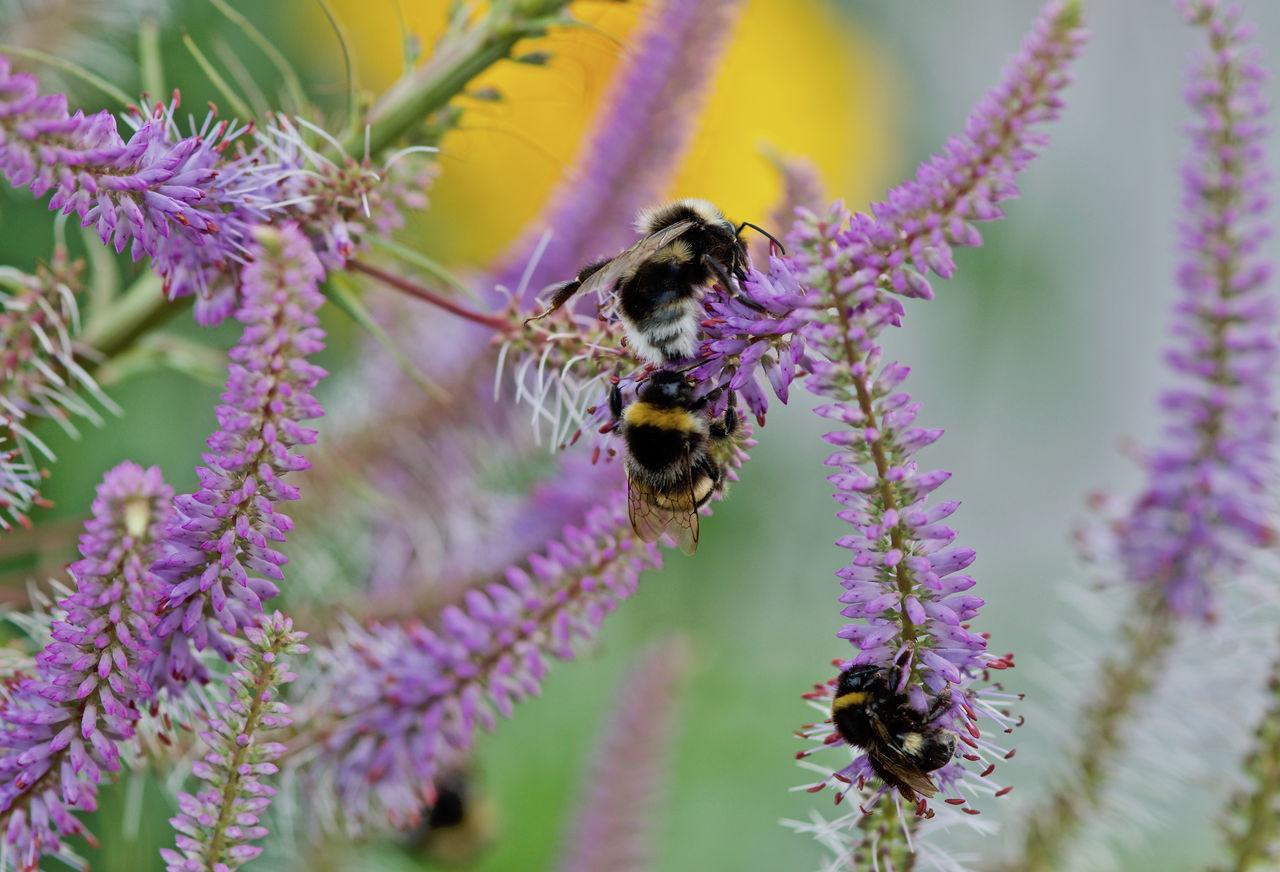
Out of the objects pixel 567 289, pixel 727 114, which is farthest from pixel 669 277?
pixel 727 114

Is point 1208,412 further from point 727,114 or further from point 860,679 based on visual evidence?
point 727,114

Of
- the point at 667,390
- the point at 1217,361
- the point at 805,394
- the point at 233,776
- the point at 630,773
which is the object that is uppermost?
the point at 805,394

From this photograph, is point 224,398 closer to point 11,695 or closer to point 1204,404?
point 11,695

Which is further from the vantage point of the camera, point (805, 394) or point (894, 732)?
point (805, 394)

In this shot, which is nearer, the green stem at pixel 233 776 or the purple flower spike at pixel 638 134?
the green stem at pixel 233 776

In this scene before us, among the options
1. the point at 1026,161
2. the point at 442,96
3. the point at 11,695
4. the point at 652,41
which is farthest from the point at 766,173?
the point at 11,695

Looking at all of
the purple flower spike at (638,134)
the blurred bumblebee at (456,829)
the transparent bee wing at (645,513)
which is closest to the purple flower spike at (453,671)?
the transparent bee wing at (645,513)

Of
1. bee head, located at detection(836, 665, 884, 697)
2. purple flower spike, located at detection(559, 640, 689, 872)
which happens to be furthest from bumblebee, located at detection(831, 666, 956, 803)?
purple flower spike, located at detection(559, 640, 689, 872)

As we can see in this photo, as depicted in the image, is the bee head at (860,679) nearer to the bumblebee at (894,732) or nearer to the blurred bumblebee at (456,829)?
the bumblebee at (894,732)
